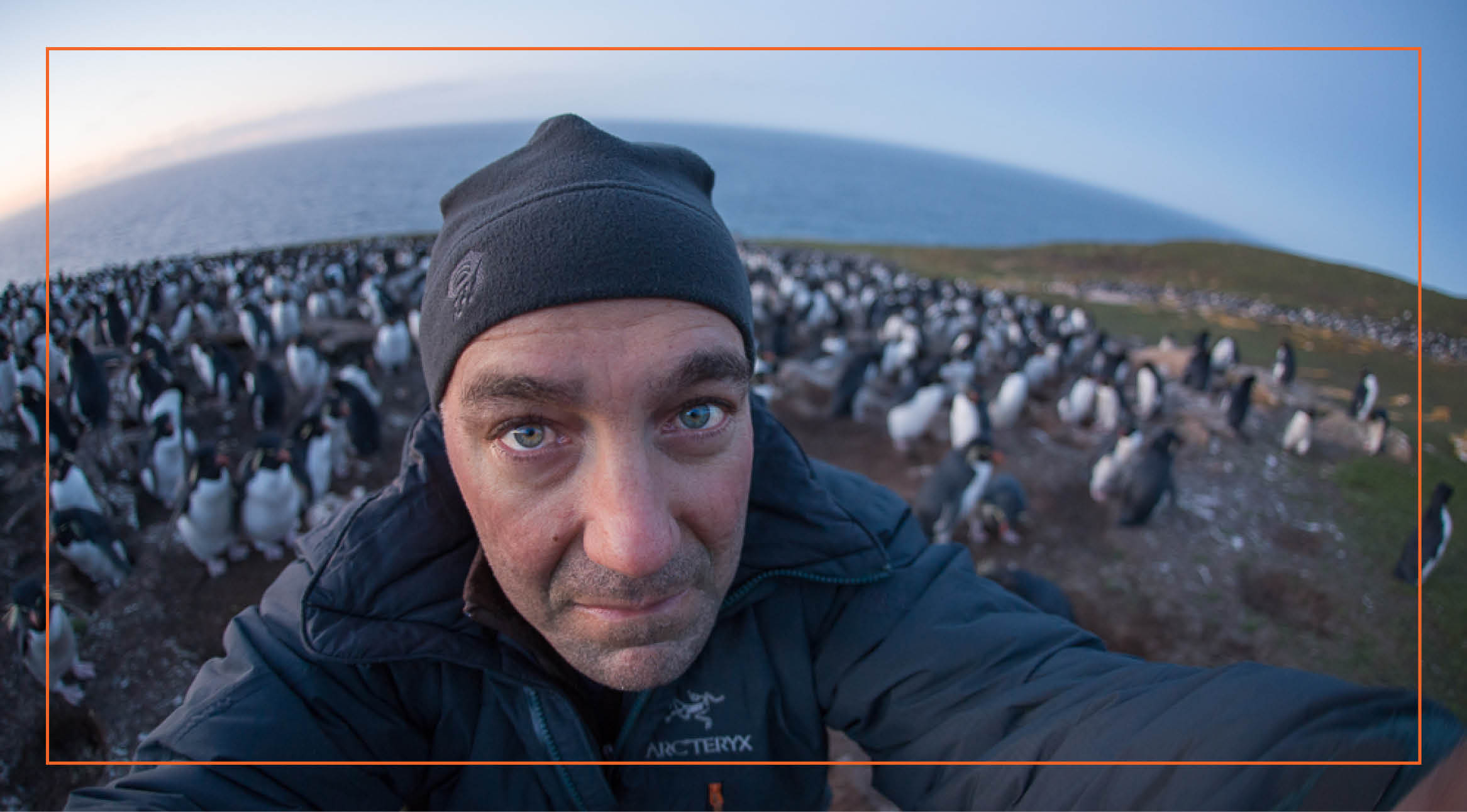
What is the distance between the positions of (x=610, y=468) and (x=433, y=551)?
725 millimetres

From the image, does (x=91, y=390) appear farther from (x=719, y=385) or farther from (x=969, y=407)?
(x=969, y=407)

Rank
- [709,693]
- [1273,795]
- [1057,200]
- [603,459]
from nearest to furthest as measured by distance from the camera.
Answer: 1. [1273,795]
2. [603,459]
3. [709,693]
4. [1057,200]

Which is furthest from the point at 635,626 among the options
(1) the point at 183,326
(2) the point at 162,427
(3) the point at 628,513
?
(1) the point at 183,326

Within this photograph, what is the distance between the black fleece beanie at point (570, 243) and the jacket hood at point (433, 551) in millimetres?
353

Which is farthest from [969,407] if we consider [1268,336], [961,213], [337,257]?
[961,213]

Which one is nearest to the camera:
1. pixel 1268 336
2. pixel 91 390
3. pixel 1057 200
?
pixel 91 390

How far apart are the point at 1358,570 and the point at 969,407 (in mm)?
4599

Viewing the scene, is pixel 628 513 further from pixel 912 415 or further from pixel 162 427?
pixel 912 415

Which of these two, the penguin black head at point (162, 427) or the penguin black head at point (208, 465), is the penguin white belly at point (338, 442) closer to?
the penguin black head at point (162, 427)

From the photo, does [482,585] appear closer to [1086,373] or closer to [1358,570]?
[1358,570]

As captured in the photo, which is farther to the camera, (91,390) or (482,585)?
(91,390)

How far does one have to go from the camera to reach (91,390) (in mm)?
7609

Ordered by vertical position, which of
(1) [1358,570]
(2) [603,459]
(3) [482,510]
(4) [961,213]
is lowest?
(1) [1358,570]

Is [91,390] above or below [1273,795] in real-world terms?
below
